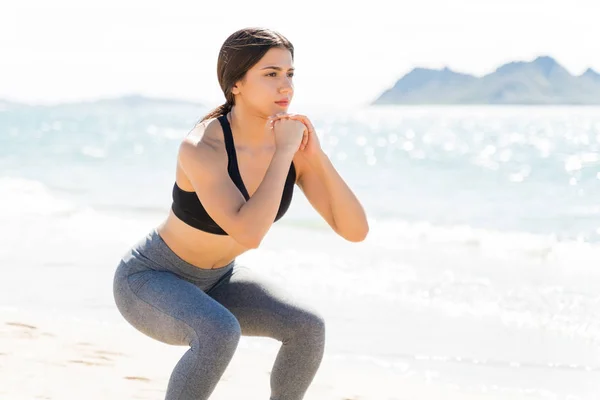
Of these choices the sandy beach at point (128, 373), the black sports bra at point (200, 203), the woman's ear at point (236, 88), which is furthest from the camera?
the sandy beach at point (128, 373)

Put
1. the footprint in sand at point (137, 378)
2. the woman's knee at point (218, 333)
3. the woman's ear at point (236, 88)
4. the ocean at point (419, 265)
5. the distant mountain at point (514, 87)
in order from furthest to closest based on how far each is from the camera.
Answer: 1. the distant mountain at point (514, 87)
2. the ocean at point (419, 265)
3. the footprint in sand at point (137, 378)
4. the woman's ear at point (236, 88)
5. the woman's knee at point (218, 333)

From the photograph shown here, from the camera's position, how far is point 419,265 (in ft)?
33.5

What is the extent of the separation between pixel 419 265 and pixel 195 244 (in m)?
6.94

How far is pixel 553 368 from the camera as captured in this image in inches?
239

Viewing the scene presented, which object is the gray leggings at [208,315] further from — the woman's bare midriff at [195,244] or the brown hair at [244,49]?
the brown hair at [244,49]

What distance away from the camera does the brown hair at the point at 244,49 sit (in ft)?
Answer: 11.4

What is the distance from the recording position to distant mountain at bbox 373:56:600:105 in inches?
5901

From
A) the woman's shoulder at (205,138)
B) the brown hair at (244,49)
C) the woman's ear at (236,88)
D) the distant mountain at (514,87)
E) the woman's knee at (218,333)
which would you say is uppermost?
the brown hair at (244,49)

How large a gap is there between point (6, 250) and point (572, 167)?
1798cm

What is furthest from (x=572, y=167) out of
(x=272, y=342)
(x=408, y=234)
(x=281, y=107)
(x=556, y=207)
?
(x=281, y=107)

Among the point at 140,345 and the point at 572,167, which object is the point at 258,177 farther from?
the point at 572,167

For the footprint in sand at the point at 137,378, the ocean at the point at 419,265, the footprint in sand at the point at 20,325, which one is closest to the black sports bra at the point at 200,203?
the footprint in sand at the point at 137,378

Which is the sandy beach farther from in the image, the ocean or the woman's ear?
the woman's ear

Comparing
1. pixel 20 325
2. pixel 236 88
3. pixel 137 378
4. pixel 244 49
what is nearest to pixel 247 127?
pixel 236 88
